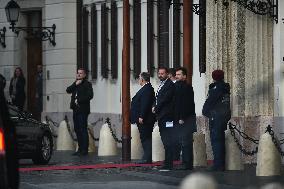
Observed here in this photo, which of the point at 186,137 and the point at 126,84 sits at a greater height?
the point at 126,84

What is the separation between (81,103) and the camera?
2920 centimetres

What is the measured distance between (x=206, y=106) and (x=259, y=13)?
3.00 m

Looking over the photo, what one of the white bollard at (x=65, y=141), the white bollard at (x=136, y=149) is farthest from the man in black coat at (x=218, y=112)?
the white bollard at (x=65, y=141)

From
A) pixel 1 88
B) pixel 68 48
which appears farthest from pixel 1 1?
pixel 1 88

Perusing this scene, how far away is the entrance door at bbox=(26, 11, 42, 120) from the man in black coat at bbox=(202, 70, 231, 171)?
17875 mm

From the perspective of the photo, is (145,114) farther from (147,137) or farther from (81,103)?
(81,103)

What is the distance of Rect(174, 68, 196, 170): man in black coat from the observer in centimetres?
2295

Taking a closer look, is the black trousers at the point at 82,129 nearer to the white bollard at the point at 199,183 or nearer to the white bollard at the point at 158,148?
the white bollard at the point at 158,148

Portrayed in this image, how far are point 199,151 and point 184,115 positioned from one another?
5.45 feet

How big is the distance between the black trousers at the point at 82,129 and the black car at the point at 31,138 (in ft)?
10.0

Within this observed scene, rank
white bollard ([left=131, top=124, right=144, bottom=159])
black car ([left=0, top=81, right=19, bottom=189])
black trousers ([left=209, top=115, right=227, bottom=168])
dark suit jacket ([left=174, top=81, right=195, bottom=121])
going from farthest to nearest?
white bollard ([left=131, top=124, right=144, bottom=159]), black trousers ([left=209, top=115, right=227, bottom=168]), dark suit jacket ([left=174, top=81, right=195, bottom=121]), black car ([left=0, top=81, right=19, bottom=189])

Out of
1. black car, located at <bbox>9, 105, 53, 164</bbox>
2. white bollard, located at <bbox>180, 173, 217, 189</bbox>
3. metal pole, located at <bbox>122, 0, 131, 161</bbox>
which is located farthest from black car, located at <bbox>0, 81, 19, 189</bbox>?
metal pole, located at <bbox>122, 0, 131, 161</bbox>

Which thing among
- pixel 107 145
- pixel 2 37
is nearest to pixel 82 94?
pixel 107 145

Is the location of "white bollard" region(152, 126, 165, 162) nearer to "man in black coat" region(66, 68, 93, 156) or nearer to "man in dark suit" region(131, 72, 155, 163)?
"man in dark suit" region(131, 72, 155, 163)
